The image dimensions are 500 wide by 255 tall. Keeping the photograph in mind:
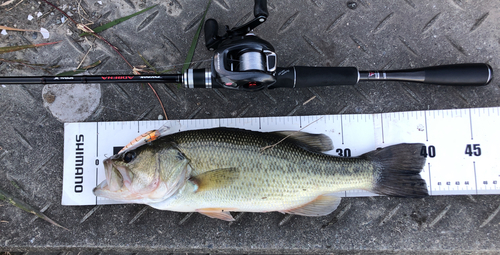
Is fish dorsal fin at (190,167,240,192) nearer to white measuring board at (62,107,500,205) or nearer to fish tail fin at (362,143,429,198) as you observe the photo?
white measuring board at (62,107,500,205)

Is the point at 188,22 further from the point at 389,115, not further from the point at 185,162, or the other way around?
the point at 389,115

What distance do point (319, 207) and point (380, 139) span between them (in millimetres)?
948

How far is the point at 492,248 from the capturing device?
2656 mm

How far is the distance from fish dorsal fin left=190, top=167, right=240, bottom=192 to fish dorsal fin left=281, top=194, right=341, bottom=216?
631 millimetres

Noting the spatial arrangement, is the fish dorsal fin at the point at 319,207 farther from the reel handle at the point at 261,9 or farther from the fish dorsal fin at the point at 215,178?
the reel handle at the point at 261,9

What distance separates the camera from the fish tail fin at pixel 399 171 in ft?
8.01

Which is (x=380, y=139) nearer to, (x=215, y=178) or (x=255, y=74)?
(x=255, y=74)

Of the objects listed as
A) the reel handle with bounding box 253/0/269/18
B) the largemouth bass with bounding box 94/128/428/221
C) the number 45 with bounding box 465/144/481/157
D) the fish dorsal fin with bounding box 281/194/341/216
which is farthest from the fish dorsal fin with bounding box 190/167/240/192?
the number 45 with bounding box 465/144/481/157

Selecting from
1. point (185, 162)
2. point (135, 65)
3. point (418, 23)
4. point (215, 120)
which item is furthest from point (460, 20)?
point (135, 65)

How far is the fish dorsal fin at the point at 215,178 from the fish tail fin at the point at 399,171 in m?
1.24

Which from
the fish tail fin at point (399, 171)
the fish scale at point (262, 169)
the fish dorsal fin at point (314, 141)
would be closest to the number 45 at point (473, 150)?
the fish tail fin at point (399, 171)

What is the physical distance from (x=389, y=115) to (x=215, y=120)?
5.81 ft

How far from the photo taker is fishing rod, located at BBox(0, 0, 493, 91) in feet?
6.93

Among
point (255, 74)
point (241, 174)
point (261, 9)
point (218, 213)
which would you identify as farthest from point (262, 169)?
point (261, 9)
